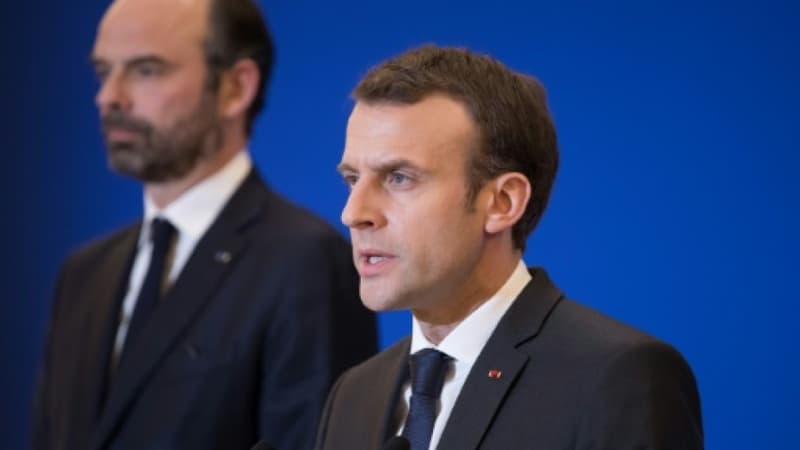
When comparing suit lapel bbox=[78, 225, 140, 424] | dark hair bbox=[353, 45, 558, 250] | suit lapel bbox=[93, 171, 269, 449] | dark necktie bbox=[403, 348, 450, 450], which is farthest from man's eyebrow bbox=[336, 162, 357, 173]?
suit lapel bbox=[78, 225, 140, 424]

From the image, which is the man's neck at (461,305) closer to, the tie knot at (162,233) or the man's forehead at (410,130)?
the man's forehead at (410,130)

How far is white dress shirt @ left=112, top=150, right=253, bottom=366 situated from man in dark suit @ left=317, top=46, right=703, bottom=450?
116 cm

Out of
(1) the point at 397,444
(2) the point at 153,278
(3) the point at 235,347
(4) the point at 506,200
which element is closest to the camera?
(1) the point at 397,444

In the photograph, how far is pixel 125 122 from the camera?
388cm

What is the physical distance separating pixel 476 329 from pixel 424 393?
142 mm

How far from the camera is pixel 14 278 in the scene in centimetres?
567

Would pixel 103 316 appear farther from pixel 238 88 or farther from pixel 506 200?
pixel 506 200

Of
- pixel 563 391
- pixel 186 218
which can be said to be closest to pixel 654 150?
pixel 186 218

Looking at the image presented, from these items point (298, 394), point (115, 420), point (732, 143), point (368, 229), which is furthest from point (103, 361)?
point (732, 143)

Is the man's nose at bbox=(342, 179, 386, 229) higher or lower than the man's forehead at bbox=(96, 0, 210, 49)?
lower

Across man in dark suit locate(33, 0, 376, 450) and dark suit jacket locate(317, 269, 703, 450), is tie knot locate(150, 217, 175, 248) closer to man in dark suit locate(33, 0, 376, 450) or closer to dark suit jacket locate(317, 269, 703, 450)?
man in dark suit locate(33, 0, 376, 450)

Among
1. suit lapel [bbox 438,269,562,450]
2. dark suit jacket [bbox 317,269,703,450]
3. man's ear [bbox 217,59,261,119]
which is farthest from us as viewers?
man's ear [bbox 217,59,261,119]

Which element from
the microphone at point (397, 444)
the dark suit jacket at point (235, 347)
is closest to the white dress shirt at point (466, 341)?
the microphone at point (397, 444)

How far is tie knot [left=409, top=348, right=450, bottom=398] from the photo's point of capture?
8.58 ft
